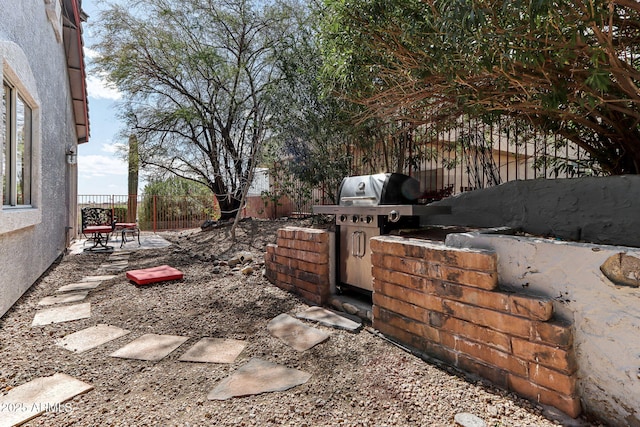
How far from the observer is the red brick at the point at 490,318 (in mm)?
1945

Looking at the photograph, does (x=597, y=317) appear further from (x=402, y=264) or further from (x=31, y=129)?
(x=31, y=129)

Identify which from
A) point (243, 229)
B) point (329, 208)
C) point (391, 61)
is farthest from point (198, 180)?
point (391, 61)

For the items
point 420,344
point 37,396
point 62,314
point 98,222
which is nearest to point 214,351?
point 37,396

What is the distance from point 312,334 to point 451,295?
132cm

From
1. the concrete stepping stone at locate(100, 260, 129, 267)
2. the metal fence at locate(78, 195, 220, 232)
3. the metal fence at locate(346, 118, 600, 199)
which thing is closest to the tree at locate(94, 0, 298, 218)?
the concrete stepping stone at locate(100, 260, 129, 267)

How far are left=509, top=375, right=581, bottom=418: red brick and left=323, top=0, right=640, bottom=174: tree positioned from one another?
1.78 meters

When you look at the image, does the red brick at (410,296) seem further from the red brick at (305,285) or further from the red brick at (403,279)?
the red brick at (305,285)

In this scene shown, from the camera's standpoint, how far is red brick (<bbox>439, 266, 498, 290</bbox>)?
82.8 inches

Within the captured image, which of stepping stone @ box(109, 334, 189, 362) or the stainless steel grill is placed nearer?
stepping stone @ box(109, 334, 189, 362)

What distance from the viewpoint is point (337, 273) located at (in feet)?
12.7

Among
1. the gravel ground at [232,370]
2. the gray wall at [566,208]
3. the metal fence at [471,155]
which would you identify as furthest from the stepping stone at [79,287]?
the gray wall at [566,208]

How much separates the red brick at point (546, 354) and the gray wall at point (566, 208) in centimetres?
130

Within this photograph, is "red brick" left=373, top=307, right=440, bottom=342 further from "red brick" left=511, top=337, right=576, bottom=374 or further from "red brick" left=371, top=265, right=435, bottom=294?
"red brick" left=511, top=337, right=576, bottom=374

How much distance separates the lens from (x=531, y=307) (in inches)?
74.9
